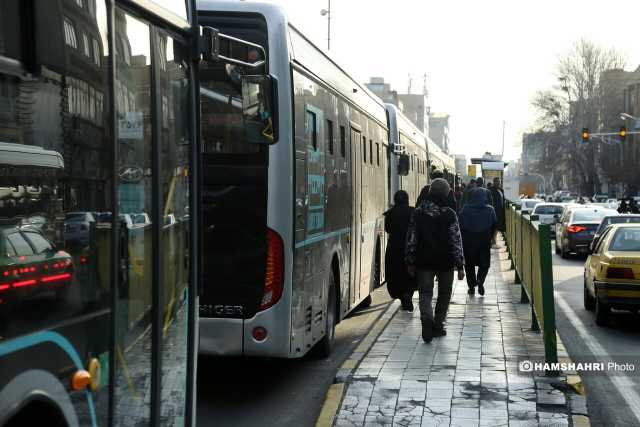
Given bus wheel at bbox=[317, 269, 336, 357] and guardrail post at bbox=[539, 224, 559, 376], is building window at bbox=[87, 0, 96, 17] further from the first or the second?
bus wheel at bbox=[317, 269, 336, 357]

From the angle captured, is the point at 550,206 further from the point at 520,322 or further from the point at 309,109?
the point at 309,109

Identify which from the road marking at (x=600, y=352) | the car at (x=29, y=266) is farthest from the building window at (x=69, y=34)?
the road marking at (x=600, y=352)

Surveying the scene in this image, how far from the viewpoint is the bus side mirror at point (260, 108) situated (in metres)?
7.17

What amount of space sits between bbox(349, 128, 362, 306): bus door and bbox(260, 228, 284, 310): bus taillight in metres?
4.00

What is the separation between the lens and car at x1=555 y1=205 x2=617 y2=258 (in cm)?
2980

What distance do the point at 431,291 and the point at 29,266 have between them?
8602mm

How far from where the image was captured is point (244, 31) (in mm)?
8492

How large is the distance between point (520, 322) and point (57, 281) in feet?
34.8

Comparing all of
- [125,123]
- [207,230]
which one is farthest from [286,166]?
[125,123]

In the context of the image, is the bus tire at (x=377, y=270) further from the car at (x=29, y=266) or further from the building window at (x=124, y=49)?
the car at (x=29, y=266)

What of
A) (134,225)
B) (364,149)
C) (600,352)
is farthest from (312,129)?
(134,225)

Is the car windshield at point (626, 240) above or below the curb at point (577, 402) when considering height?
above

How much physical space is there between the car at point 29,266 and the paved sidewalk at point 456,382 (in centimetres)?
436

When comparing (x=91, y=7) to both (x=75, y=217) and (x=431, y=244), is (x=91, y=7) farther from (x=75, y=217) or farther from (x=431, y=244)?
(x=431, y=244)
